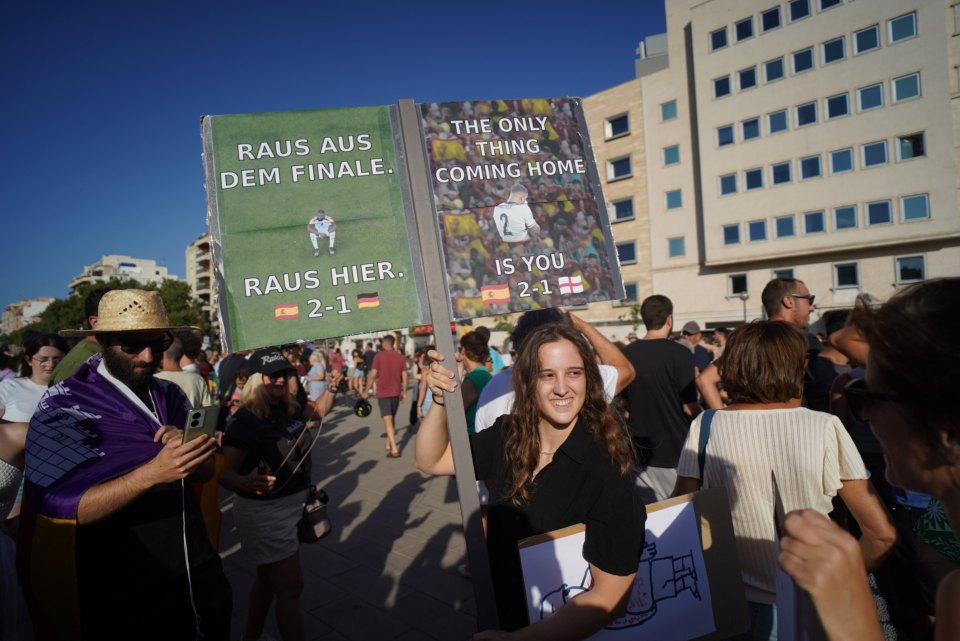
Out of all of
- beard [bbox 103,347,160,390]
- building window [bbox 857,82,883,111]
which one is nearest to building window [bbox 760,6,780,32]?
building window [bbox 857,82,883,111]

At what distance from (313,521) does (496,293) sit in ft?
→ 8.19

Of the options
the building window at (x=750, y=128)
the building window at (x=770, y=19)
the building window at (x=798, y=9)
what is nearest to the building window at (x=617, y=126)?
the building window at (x=750, y=128)

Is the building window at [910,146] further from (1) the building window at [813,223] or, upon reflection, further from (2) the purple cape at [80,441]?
(2) the purple cape at [80,441]

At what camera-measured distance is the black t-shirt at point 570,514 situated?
1838 millimetres

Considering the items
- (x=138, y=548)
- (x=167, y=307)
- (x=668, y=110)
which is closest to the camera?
(x=138, y=548)

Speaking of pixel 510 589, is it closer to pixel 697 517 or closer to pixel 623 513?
pixel 623 513

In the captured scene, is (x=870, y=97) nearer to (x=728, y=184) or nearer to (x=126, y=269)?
→ (x=728, y=184)

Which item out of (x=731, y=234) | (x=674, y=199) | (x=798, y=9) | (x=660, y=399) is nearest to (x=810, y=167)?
(x=731, y=234)

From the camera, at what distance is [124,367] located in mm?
2520

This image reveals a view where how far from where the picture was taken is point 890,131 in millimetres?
26859

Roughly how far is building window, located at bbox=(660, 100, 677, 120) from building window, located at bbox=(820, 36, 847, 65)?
8103mm

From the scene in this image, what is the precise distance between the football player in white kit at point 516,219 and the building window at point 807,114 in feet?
111

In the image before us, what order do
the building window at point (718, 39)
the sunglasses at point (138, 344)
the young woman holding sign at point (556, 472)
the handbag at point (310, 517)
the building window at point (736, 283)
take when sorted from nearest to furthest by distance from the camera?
the young woman holding sign at point (556, 472), the sunglasses at point (138, 344), the handbag at point (310, 517), the building window at point (718, 39), the building window at point (736, 283)

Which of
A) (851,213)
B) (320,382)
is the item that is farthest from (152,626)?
(851,213)
